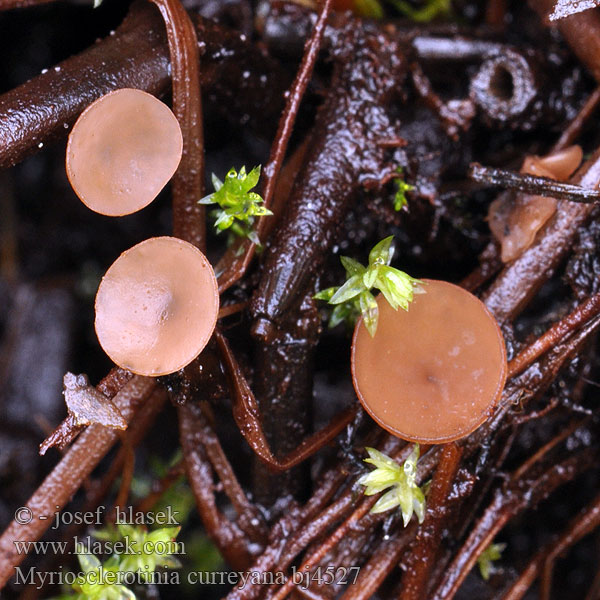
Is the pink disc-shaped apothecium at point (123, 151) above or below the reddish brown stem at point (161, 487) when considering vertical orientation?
above

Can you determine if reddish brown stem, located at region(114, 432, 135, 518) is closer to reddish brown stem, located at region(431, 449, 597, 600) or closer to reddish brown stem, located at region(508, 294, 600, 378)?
reddish brown stem, located at region(431, 449, 597, 600)

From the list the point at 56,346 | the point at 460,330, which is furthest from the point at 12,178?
the point at 460,330

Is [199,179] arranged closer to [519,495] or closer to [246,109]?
[246,109]

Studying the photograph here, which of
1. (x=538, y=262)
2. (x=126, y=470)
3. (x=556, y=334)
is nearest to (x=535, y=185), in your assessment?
(x=538, y=262)

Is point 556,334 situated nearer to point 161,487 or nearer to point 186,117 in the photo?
point 186,117

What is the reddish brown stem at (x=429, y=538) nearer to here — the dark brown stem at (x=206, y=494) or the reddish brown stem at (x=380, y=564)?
the reddish brown stem at (x=380, y=564)

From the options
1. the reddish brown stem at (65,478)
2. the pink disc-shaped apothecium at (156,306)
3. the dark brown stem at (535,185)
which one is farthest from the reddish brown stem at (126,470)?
the dark brown stem at (535,185)
